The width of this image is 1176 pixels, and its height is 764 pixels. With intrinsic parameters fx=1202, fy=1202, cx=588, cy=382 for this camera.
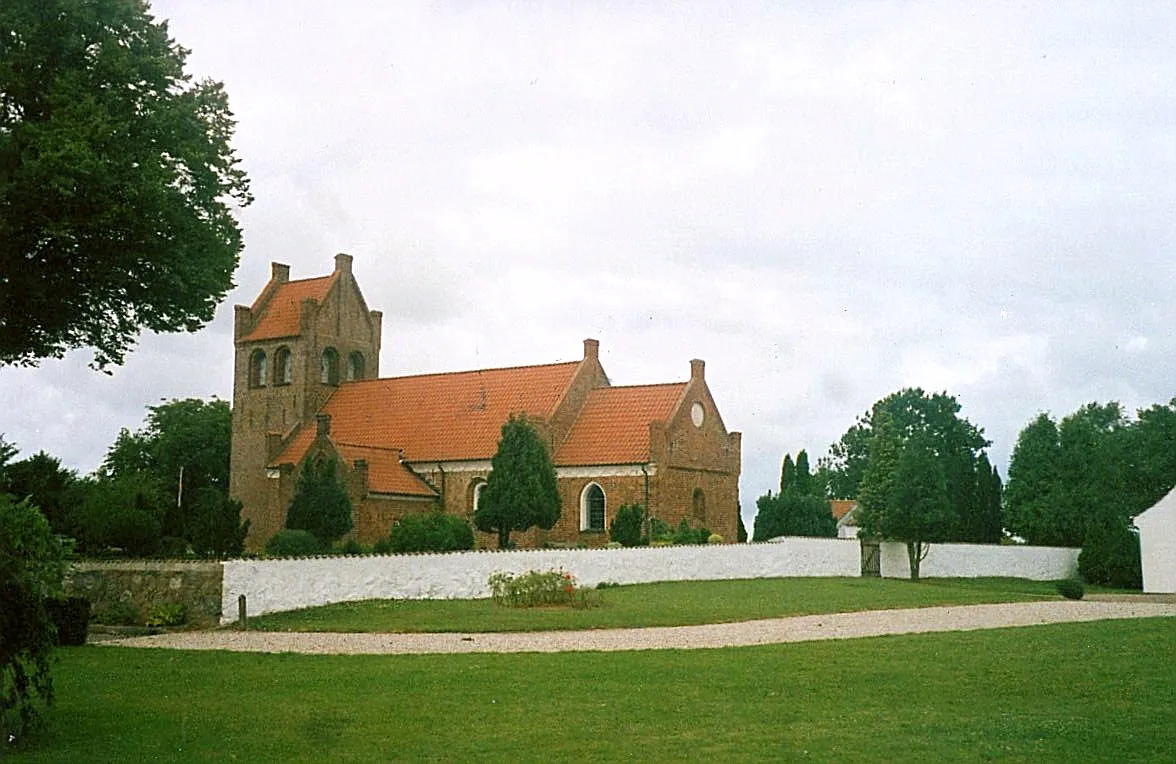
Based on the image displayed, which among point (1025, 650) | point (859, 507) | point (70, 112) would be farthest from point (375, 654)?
point (859, 507)

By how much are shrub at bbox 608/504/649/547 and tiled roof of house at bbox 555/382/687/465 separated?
15.4 feet

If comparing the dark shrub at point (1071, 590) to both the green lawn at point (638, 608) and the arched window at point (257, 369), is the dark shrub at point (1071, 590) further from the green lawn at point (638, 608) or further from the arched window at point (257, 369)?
the arched window at point (257, 369)

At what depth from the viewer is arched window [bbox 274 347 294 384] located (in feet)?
184

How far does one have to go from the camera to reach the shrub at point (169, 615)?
25.1 m

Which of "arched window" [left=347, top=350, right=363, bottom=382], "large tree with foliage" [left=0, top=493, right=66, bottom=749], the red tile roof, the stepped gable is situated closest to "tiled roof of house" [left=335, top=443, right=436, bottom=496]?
"arched window" [left=347, top=350, right=363, bottom=382]

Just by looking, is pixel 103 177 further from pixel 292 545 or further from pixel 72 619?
pixel 292 545

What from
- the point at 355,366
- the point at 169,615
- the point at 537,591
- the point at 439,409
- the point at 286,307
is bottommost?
the point at 169,615

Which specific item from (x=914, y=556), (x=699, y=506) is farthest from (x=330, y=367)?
(x=914, y=556)

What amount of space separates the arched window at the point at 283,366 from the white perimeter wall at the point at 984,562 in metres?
28.1

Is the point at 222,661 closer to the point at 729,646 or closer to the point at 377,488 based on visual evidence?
the point at 729,646

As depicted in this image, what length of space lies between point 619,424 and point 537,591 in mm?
21320

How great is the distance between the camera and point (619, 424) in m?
48.6

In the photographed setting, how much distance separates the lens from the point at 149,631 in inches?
961

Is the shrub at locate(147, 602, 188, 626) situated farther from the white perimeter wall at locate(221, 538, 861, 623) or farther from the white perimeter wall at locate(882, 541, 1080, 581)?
the white perimeter wall at locate(882, 541, 1080, 581)
